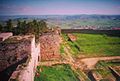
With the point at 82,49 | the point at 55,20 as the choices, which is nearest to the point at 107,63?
the point at 82,49

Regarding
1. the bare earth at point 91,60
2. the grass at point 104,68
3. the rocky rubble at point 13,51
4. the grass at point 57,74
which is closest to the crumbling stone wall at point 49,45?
the grass at point 57,74

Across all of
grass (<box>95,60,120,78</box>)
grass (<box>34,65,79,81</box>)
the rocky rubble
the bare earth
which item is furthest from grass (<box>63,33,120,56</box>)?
the rocky rubble

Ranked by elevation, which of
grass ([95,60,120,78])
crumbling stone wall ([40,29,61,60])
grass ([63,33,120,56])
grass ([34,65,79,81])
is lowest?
grass ([95,60,120,78])

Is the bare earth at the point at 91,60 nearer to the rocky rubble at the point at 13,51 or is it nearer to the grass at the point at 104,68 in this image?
the grass at the point at 104,68

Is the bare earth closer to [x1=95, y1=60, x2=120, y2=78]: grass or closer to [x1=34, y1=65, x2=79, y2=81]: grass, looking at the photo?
[x1=95, y1=60, x2=120, y2=78]: grass

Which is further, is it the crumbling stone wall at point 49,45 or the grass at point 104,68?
the grass at point 104,68

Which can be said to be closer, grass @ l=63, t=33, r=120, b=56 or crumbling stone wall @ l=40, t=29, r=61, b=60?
crumbling stone wall @ l=40, t=29, r=61, b=60
